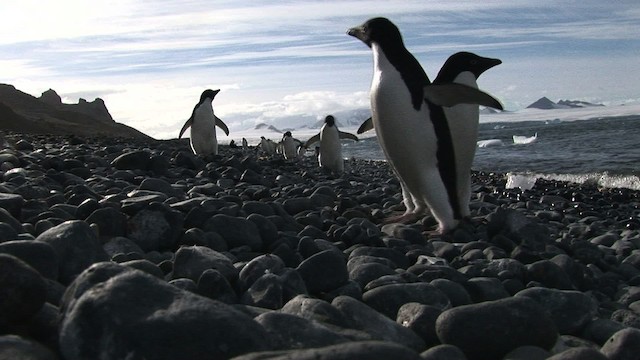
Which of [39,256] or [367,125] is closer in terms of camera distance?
[39,256]

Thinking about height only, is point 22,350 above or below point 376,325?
above

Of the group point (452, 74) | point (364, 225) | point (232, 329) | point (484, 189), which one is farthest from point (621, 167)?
point (232, 329)

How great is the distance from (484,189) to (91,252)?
9.64 meters

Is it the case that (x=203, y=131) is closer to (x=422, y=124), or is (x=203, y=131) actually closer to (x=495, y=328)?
(x=422, y=124)

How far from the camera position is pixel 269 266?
2.71m

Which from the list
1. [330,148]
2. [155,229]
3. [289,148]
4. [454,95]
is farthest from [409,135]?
[289,148]

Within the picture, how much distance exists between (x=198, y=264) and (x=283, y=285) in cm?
39

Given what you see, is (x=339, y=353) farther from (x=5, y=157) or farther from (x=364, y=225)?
(x=5, y=157)

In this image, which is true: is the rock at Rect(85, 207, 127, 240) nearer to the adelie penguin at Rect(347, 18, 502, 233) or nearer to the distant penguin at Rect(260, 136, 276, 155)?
the adelie penguin at Rect(347, 18, 502, 233)

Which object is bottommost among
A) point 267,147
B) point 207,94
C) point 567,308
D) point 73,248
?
point 267,147

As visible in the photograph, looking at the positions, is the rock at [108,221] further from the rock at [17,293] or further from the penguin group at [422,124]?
the penguin group at [422,124]

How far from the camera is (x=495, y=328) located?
219 centimetres

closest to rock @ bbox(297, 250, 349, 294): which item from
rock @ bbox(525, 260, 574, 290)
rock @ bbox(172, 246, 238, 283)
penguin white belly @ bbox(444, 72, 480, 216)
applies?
rock @ bbox(172, 246, 238, 283)

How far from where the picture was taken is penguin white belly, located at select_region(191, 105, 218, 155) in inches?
528
